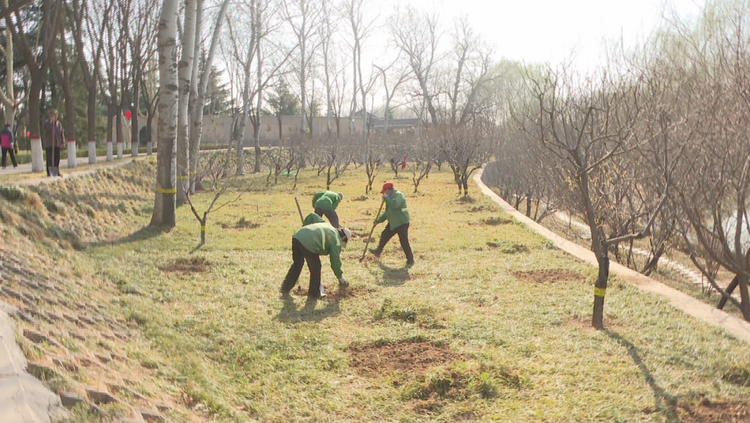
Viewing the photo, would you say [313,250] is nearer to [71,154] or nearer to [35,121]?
[35,121]

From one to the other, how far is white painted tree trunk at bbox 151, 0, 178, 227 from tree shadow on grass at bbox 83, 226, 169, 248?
26cm

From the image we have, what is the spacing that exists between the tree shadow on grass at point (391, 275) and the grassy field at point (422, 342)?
0.04m

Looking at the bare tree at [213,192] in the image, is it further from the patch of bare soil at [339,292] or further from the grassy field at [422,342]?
the patch of bare soil at [339,292]

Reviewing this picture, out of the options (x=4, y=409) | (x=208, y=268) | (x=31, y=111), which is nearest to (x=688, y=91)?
(x=208, y=268)

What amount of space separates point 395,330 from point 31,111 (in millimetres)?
10414

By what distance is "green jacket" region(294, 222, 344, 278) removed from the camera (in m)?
6.99

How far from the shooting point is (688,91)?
873cm

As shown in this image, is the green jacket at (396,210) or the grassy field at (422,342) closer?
the grassy field at (422,342)

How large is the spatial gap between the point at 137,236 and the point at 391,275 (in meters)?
4.96

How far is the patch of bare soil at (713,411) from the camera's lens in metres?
4.12

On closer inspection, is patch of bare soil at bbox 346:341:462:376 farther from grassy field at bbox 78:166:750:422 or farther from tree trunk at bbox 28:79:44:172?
tree trunk at bbox 28:79:44:172

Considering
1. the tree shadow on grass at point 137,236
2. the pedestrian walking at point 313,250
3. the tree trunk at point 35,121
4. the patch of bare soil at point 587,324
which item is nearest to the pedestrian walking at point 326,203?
the pedestrian walking at point 313,250

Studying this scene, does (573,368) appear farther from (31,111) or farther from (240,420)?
(31,111)

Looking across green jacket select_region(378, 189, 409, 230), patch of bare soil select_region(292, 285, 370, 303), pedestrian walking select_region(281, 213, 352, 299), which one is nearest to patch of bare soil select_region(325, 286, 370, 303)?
patch of bare soil select_region(292, 285, 370, 303)
